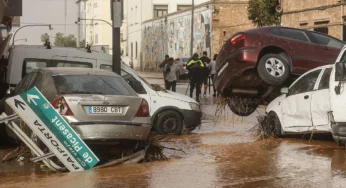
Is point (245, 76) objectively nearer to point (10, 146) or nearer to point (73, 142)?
point (10, 146)

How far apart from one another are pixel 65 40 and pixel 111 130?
12612 centimetres

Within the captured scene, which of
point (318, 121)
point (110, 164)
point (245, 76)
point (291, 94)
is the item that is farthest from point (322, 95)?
point (110, 164)

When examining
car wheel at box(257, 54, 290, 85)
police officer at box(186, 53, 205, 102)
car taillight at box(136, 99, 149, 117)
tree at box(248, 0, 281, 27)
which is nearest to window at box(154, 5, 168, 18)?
tree at box(248, 0, 281, 27)

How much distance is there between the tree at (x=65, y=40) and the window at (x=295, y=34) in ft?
389

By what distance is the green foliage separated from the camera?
13425 centimetres

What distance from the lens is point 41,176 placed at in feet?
34.8

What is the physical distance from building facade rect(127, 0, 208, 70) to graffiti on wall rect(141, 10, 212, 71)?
5.29 ft

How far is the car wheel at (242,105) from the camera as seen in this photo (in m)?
16.7

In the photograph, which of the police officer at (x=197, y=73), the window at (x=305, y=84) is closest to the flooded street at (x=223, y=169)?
the window at (x=305, y=84)

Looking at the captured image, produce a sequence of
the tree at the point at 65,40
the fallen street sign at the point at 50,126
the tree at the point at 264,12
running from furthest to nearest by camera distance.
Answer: the tree at the point at 65,40
the tree at the point at 264,12
the fallen street sign at the point at 50,126

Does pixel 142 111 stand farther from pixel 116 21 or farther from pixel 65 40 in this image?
pixel 65 40

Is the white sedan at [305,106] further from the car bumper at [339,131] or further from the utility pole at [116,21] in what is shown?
the utility pole at [116,21]

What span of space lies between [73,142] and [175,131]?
6.05 metres

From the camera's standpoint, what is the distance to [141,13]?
83.1 m
